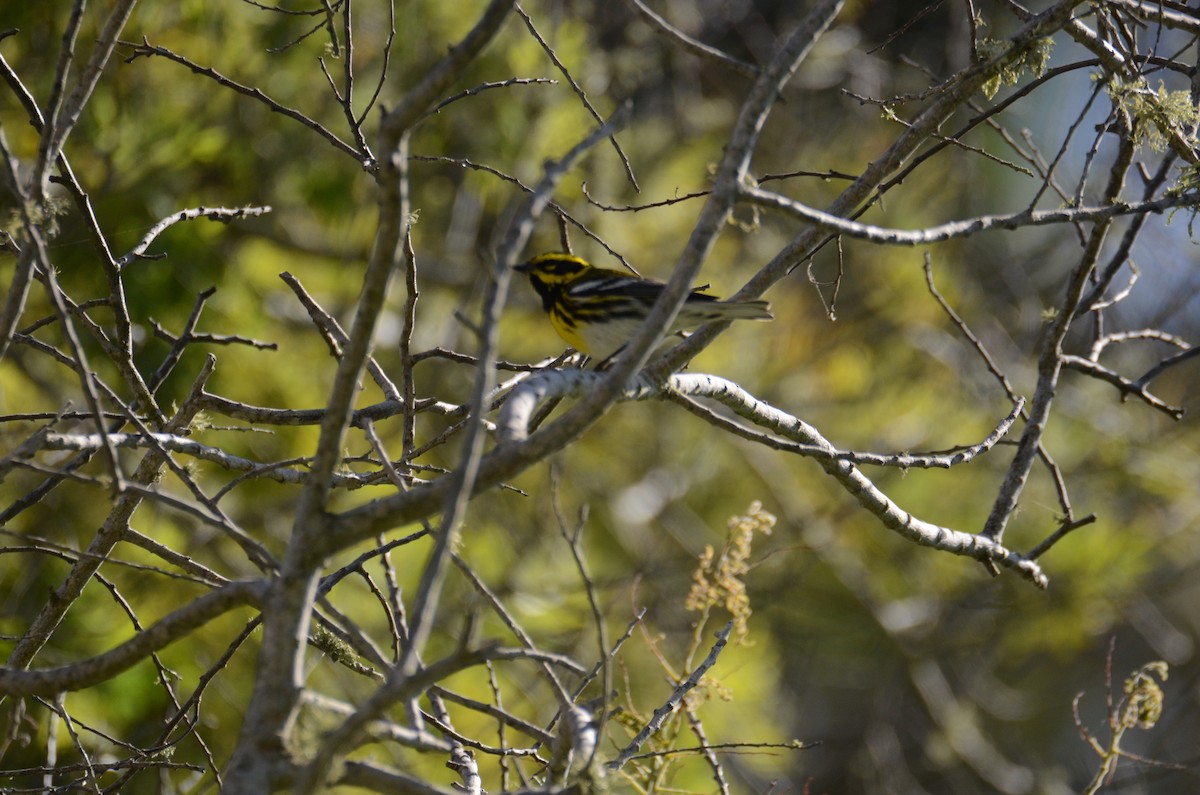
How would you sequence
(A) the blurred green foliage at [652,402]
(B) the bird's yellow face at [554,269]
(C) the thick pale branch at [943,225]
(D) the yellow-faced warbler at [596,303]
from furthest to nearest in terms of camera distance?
(A) the blurred green foliage at [652,402], (B) the bird's yellow face at [554,269], (D) the yellow-faced warbler at [596,303], (C) the thick pale branch at [943,225]

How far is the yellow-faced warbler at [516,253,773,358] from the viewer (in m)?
3.63

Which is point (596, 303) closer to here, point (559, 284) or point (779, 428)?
point (559, 284)

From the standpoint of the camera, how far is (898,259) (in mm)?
10109

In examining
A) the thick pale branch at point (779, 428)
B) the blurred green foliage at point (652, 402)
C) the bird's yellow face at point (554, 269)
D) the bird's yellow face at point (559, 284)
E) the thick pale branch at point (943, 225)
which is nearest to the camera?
the thick pale branch at point (943, 225)

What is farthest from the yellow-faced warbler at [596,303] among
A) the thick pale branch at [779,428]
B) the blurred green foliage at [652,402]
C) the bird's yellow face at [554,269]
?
the blurred green foliage at [652,402]

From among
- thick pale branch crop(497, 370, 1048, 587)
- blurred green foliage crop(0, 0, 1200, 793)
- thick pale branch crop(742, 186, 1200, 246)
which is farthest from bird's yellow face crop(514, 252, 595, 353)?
thick pale branch crop(742, 186, 1200, 246)

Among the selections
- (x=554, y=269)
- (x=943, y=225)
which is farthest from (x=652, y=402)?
(x=943, y=225)

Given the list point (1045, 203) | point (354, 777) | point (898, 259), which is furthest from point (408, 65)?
point (1045, 203)

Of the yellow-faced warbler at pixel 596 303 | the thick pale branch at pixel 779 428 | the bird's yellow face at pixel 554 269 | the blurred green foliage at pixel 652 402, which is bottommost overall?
the thick pale branch at pixel 779 428

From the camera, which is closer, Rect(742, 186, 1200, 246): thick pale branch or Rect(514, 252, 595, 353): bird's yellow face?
Rect(742, 186, 1200, 246): thick pale branch

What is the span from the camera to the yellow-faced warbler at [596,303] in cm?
363

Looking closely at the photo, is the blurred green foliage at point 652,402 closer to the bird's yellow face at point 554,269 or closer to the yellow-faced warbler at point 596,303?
the yellow-faced warbler at point 596,303

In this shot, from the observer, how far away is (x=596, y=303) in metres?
3.79

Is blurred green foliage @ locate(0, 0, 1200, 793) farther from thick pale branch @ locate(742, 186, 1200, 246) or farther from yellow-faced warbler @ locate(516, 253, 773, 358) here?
thick pale branch @ locate(742, 186, 1200, 246)
